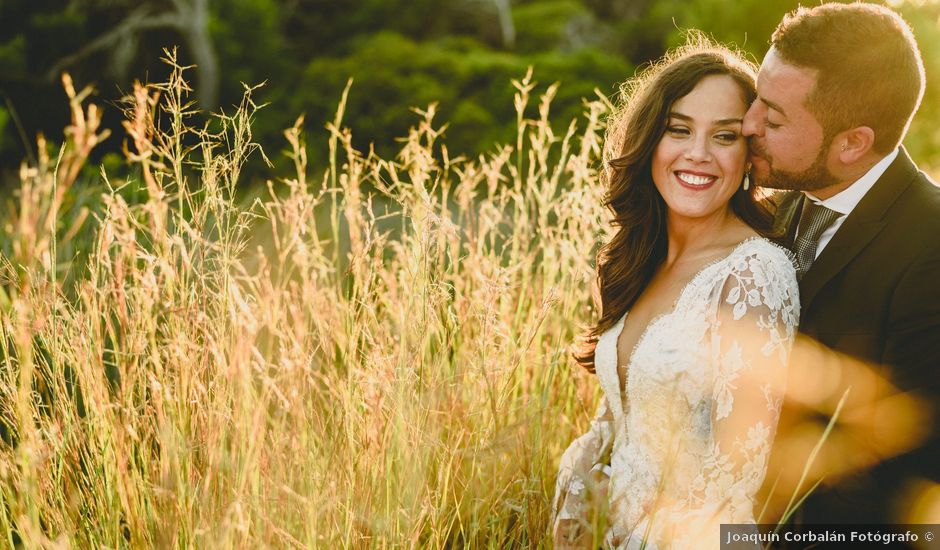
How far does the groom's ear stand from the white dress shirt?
0.20ft

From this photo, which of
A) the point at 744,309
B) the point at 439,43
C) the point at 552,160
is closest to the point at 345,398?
the point at 744,309

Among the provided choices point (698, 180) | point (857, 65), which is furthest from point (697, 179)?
point (857, 65)

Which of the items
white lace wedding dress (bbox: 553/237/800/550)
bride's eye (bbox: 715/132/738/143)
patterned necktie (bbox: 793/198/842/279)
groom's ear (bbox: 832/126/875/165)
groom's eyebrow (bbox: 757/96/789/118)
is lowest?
white lace wedding dress (bbox: 553/237/800/550)

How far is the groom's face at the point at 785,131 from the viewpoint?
8.06ft

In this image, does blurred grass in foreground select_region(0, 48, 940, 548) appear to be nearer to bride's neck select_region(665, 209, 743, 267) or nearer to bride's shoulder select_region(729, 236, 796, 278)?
bride's shoulder select_region(729, 236, 796, 278)

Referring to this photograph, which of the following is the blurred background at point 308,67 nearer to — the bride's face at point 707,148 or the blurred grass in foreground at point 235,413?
the bride's face at point 707,148

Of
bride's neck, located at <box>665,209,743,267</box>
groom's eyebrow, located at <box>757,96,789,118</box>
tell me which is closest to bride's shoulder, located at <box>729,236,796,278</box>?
bride's neck, located at <box>665,209,743,267</box>

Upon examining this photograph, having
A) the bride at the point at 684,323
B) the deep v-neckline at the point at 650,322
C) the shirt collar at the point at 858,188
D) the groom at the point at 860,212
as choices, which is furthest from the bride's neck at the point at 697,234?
the shirt collar at the point at 858,188

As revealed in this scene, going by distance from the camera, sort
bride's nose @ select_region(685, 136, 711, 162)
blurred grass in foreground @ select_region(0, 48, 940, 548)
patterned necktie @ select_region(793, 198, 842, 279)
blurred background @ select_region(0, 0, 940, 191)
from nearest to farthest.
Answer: blurred grass in foreground @ select_region(0, 48, 940, 548), bride's nose @ select_region(685, 136, 711, 162), patterned necktie @ select_region(793, 198, 842, 279), blurred background @ select_region(0, 0, 940, 191)

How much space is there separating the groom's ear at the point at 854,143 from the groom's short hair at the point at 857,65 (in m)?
0.02

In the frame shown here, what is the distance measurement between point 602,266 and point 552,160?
26.9 ft

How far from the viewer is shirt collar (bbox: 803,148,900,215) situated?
249cm

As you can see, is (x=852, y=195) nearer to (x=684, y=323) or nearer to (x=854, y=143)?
(x=854, y=143)

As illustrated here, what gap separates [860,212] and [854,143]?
0.88 feet
